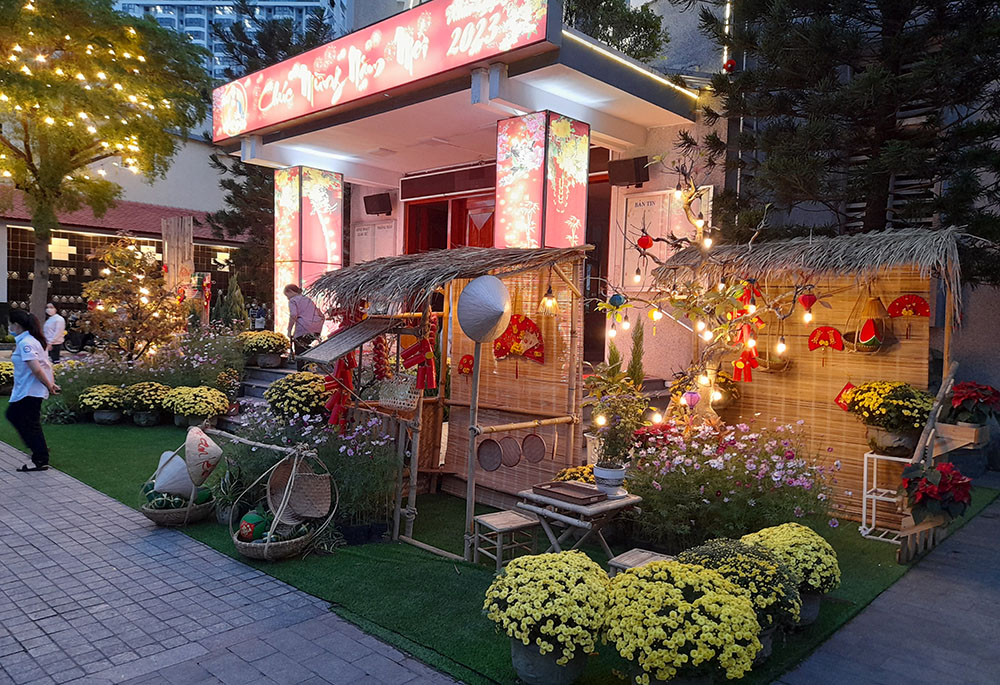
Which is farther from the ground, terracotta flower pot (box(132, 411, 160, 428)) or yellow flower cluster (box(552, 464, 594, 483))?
yellow flower cluster (box(552, 464, 594, 483))

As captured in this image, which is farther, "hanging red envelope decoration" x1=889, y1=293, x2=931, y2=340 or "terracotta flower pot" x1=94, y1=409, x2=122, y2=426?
"terracotta flower pot" x1=94, y1=409, x2=122, y2=426

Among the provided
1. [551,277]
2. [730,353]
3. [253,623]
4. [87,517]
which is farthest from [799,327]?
[87,517]

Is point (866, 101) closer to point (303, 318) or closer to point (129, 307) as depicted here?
point (303, 318)

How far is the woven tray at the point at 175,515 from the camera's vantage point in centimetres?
605

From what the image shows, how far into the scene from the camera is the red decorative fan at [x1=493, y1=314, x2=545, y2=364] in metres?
6.56

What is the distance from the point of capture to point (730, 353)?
7.79 meters

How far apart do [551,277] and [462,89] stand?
388 cm

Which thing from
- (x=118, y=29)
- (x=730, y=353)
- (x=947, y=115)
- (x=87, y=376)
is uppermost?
(x=118, y=29)

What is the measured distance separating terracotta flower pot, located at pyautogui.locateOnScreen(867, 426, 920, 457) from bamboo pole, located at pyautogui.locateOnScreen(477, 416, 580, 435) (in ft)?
9.57

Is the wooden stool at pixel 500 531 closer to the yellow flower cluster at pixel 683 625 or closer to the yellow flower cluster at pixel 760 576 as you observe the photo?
the yellow flower cluster at pixel 760 576

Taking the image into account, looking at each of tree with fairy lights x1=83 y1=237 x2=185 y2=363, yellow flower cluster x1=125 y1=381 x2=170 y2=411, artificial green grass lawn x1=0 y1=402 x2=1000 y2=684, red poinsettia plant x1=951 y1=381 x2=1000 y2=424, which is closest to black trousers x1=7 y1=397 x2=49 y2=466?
artificial green grass lawn x1=0 y1=402 x2=1000 y2=684

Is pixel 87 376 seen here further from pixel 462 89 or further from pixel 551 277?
pixel 551 277

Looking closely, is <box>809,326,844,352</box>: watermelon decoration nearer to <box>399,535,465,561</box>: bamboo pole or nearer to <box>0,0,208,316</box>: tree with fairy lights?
<box>399,535,465,561</box>: bamboo pole

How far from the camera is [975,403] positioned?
6438 millimetres
